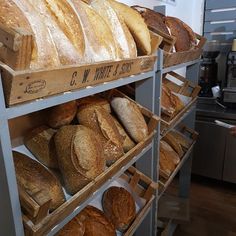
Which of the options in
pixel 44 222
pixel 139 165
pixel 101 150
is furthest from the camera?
pixel 139 165

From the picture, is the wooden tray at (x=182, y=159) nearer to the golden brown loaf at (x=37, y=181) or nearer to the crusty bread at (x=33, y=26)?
the golden brown loaf at (x=37, y=181)

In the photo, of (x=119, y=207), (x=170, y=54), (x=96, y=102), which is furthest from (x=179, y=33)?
(x=119, y=207)

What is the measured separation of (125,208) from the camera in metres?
1.16

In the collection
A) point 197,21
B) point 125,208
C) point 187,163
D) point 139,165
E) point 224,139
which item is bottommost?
point 187,163

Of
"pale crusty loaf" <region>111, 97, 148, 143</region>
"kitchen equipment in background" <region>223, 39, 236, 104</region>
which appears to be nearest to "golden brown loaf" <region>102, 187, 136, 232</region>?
"pale crusty loaf" <region>111, 97, 148, 143</region>

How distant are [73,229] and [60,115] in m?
0.42

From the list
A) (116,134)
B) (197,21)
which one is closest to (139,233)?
(116,134)

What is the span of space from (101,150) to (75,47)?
1.15 feet

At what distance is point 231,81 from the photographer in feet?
8.57

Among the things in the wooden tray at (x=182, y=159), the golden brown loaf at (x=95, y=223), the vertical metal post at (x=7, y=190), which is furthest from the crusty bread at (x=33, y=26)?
the wooden tray at (x=182, y=159)

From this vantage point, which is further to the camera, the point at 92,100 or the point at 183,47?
the point at 183,47

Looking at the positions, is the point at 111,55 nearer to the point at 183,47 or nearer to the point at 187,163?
the point at 183,47

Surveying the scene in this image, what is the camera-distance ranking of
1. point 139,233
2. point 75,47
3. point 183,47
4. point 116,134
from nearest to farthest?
1. point 75,47
2. point 116,134
3. point 139,233
4. point 183,47

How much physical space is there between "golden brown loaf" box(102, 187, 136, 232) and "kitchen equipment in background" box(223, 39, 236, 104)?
69.0 inches
